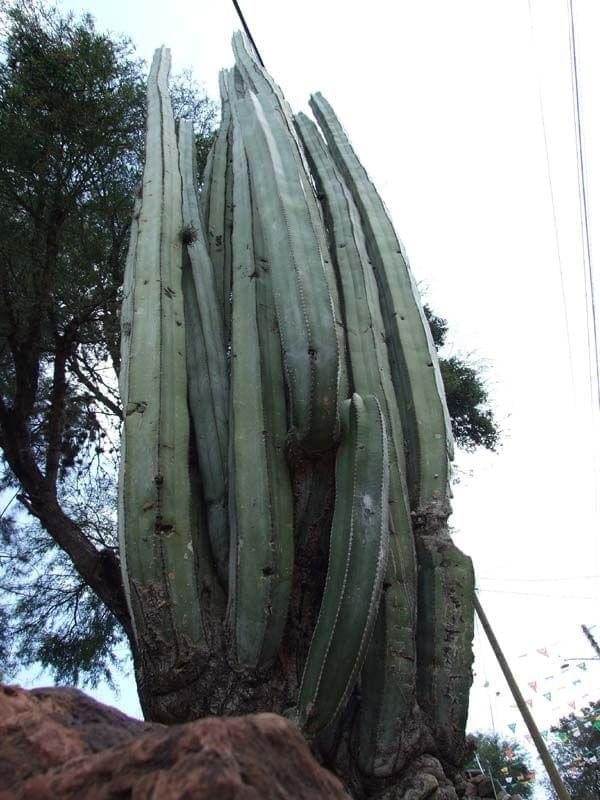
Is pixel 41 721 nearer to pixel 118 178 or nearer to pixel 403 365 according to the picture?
pixel 403 365

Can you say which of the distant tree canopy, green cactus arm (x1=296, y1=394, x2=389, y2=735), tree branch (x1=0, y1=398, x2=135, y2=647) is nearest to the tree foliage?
the distant tree canopy

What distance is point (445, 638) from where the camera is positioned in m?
1.92

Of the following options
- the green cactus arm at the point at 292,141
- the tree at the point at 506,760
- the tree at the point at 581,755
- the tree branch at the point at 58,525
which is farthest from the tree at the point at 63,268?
the tree at the point at 581,755

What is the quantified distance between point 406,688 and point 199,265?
69.2 inches

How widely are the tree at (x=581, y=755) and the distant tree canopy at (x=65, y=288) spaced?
17528mm

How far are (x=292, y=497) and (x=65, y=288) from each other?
464cm

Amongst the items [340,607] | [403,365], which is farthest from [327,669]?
[403,365]

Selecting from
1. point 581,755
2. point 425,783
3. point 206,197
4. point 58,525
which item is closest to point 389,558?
point 425,783

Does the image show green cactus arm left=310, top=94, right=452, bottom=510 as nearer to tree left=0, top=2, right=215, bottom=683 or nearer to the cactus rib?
the cactus rib

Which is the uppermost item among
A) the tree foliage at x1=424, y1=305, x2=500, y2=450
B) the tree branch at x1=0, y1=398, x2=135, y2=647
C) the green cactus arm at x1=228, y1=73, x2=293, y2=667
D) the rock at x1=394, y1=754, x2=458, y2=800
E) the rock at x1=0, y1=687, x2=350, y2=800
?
the tree foliage at x1=424, y1=305, x2=500, y2=450

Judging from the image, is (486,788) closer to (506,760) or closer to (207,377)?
(207,377)

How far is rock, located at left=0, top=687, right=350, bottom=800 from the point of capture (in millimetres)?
717

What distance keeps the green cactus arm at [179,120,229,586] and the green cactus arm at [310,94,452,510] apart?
0.65 m

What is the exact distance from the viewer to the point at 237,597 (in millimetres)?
1784
